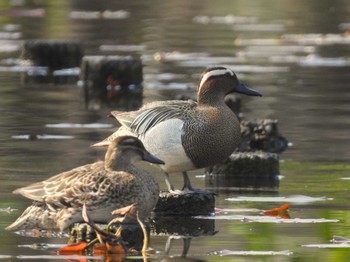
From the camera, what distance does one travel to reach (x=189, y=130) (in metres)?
12.0

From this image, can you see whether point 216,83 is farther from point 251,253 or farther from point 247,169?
point 251,253

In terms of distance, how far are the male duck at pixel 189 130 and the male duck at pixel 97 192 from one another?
3.26 feet

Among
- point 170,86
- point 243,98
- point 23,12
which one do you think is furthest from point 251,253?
point 23,12

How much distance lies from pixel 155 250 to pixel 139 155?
1.15m

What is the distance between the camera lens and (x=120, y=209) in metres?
10.3

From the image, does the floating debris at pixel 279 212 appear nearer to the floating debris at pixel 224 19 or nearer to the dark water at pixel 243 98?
the dark water at pixel 243 98

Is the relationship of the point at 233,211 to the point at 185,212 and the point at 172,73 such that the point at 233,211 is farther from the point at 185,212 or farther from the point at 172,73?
the point at 172,73

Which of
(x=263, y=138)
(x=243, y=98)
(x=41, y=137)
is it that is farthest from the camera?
(x=243, y=98)

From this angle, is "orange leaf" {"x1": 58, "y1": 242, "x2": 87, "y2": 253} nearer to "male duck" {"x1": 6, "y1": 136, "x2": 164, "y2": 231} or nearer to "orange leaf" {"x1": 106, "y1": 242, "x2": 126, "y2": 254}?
"orange leaf" {"x1": 106, "y1": 242, "x2": 126, "y2": 254}

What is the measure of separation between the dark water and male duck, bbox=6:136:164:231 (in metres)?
0.29

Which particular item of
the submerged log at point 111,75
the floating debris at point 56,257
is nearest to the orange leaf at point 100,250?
the floating debris at point 56,257

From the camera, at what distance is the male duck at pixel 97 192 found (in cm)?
1055

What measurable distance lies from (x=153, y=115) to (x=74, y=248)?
263 centimetres

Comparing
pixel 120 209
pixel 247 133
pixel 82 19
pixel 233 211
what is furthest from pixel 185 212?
pixel 82 19
